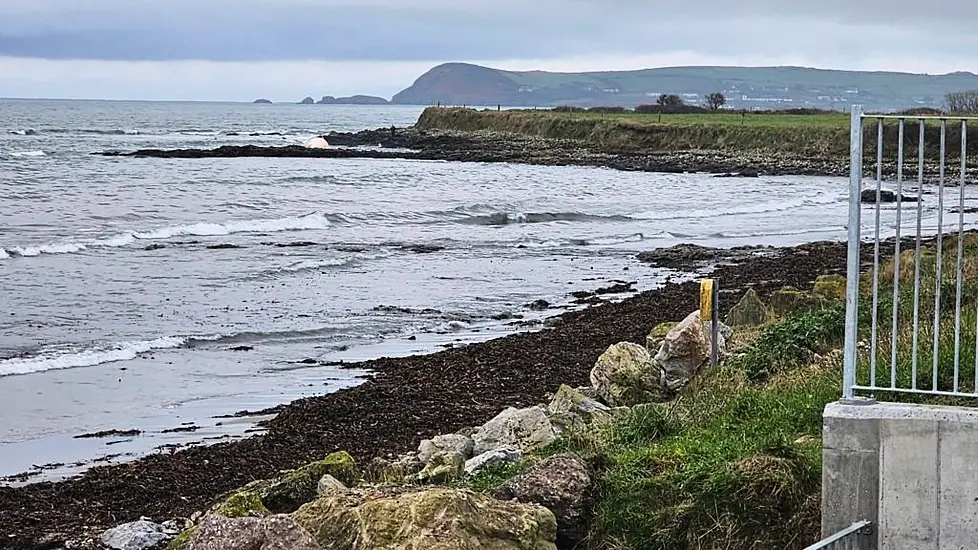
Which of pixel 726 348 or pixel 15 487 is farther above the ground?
pixel 726 348

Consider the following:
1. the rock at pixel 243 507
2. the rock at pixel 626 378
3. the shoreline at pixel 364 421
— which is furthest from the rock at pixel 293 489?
the rock at pixel 626 378

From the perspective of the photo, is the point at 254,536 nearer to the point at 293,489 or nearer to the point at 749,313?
the point at 293,489

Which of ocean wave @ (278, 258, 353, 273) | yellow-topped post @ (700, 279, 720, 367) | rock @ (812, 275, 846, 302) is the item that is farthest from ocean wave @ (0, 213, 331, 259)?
yellow-topped post @ (700, 279, 720, 367)

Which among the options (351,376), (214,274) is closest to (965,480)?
(351,376)

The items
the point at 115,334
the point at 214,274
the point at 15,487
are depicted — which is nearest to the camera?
the point at 15,487

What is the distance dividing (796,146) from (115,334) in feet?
196

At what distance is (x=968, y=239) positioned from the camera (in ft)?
61.5

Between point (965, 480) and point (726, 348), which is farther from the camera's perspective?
point (726, 348)

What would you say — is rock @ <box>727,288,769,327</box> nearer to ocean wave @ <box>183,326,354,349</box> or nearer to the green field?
ocean wave @ <box>183,326,354,349</box>

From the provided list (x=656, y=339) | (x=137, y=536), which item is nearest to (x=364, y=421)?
(x=656, y=339)

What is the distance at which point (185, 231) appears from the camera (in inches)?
1373

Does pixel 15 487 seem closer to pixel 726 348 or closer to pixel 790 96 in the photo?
pixel 726 348

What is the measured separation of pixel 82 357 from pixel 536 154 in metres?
63.4

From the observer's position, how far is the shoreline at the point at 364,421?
9750 mm
